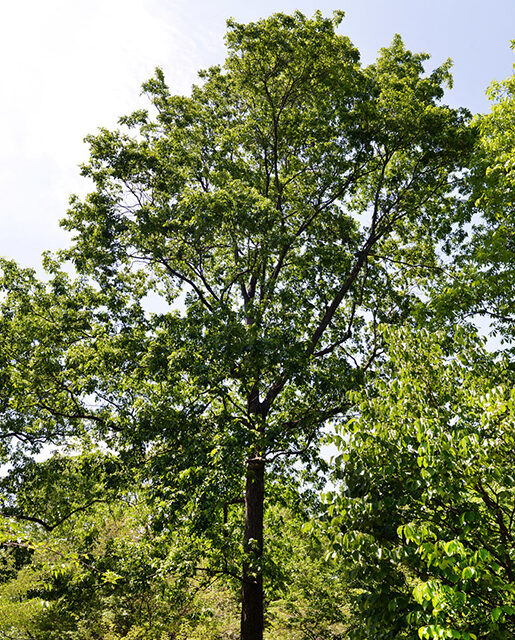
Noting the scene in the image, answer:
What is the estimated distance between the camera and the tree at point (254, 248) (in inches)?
333

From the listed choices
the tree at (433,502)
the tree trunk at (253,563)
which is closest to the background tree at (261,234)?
the tree trunk at (253,563)

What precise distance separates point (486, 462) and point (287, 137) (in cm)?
1066

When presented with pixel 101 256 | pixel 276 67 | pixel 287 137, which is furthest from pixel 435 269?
pixel 101 256

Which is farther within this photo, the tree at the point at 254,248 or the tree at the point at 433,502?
the tree at the point at 254,248

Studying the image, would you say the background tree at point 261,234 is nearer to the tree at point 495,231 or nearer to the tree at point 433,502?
the tree at point 495,231

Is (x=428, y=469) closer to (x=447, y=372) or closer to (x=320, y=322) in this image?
(x=447, y=372)

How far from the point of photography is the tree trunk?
8.52 m

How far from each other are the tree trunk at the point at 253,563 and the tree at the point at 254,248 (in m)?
0.03

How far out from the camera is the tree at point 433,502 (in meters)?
3.31

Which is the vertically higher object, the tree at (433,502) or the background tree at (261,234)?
the background tree at (261,234)

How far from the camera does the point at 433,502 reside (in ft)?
12.9

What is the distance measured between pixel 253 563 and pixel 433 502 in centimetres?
539

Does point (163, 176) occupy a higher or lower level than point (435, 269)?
higher

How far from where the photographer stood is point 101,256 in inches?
444
